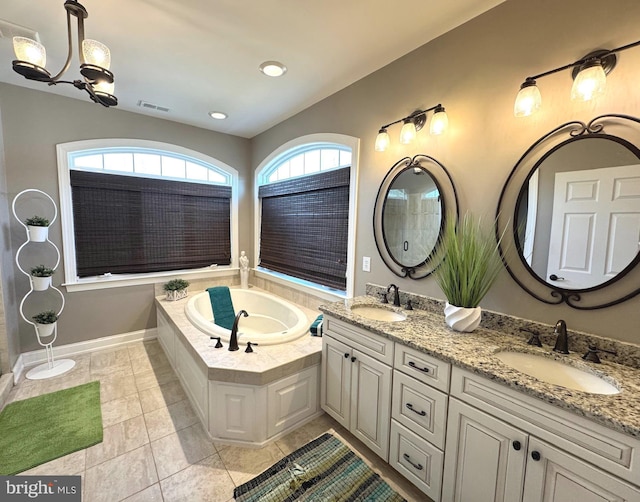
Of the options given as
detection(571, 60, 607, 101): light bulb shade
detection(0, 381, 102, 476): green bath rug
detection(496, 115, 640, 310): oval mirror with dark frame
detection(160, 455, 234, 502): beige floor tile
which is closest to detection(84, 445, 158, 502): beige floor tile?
detection(160, 455, 234, 502): beige floor tile

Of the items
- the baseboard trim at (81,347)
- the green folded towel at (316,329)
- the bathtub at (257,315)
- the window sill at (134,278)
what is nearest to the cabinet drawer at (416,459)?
the green folded towel at (316,329)

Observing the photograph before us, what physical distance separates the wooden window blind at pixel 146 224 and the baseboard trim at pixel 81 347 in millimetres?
773

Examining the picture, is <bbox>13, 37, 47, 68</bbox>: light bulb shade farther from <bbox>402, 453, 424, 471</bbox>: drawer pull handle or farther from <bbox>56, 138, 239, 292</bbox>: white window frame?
<bbox>402, 453, 424, 471</bbox>: drawer pull handle

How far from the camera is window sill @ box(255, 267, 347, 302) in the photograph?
2.74m

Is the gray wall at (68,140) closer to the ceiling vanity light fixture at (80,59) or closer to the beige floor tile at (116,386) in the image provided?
the beige floor tile at (116,386)

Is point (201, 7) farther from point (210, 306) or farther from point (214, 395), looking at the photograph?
point (210, 306)

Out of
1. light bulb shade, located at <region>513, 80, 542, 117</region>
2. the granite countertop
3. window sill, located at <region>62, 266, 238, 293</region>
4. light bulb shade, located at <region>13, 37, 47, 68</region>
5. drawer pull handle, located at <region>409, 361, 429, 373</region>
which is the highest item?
light bulb shade, located at <region>13, 37, 47, 68</region>

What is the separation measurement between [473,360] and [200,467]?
173cm

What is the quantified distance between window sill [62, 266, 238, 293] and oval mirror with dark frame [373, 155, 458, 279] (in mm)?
2575

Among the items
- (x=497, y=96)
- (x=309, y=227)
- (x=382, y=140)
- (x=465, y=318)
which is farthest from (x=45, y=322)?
(x=497, y=96)

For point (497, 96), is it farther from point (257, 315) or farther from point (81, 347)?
point (81, 347)

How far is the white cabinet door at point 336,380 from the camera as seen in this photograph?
1851mm

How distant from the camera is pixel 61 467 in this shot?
5.44 feet

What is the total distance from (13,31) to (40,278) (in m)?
1.94
